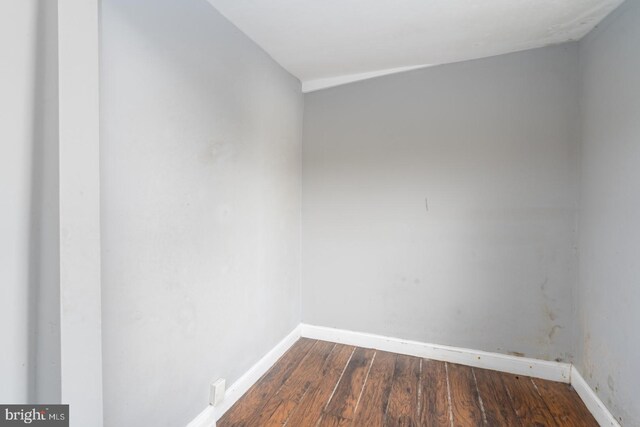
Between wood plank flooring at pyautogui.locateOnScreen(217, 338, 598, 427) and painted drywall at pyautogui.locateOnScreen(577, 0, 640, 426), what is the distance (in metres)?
0.32

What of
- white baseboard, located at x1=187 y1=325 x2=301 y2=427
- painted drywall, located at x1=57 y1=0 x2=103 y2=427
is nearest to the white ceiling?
painted drywall, located at x1=57 y1=0 x2=103 y2=427

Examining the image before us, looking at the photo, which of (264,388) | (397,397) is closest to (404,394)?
(397,397)

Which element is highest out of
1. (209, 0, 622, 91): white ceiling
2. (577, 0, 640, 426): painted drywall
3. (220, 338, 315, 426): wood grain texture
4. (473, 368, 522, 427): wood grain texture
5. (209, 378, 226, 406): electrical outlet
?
(209, 0, 622, 91): white ceiling

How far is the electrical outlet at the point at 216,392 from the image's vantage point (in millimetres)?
1549

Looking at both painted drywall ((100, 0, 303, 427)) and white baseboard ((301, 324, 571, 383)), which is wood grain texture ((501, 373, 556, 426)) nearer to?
white baseboard ((301, 324, 571, 383))

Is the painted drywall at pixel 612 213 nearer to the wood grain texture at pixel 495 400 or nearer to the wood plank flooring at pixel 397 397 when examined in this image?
the wood plank flooring at pixel 397 397

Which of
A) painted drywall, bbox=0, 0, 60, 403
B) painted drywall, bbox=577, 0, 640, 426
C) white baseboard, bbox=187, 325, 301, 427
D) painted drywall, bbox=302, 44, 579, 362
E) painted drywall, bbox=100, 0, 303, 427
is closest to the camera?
painted drywall, bbox=0, 0, 60, 403

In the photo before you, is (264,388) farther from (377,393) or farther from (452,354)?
(452,354)

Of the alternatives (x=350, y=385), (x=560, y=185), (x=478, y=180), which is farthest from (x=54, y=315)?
(x=560, y=185)

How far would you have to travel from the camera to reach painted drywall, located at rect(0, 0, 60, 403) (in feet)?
2.63

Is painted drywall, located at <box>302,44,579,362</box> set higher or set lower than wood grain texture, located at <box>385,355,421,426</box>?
higher

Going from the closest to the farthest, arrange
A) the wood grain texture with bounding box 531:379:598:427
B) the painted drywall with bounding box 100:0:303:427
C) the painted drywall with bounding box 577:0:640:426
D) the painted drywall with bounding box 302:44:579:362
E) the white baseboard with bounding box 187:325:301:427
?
1. the painted drywall with bounding box 100:0:303:427
2. the painted drywall with bounding box 577:0:640:426
3. the white baseboard with bounding box 187:325:301:427
4. the wood grain texture with bounding box 531:379:598:427
5. the painted drywall with bounding box 302:44:579:362

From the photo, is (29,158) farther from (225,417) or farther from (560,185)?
(560,185)

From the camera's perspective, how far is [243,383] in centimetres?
181
